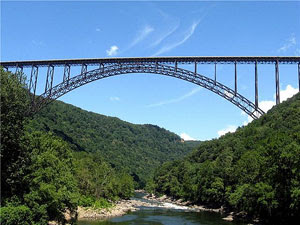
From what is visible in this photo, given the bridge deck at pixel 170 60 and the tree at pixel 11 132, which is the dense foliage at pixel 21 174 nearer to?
the tree at pixel 11 132

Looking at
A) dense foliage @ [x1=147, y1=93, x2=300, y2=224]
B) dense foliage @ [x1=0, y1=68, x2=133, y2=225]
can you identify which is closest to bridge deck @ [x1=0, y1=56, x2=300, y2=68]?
dense foliage @ [x1=147, y1=93, x2=300, y2=224]

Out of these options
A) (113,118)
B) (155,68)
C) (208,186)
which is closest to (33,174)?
(155,68)

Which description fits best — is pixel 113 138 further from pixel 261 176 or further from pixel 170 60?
pixel 261 176

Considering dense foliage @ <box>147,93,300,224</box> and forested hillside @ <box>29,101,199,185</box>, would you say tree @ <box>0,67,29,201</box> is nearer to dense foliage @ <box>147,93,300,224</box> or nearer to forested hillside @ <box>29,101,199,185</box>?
dense foliage @ <box>147,93,300,224</box>

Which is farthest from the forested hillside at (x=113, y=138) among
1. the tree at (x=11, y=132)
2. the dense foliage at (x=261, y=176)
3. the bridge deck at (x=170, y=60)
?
the tree at (x=11, y=132)

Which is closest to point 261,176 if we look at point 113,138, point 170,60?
point 170,60

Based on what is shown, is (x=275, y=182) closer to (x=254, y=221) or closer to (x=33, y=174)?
(x=254, y=221)
